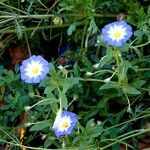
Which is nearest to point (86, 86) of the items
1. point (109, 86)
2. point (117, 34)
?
point (109, 86)

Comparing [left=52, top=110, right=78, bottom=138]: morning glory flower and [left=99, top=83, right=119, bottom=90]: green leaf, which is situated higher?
[left=99, top=83, right=119, bottom=90]: green leaf

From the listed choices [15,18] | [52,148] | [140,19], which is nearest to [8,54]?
[15,18]

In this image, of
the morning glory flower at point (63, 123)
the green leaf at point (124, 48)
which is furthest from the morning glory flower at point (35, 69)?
the green leaf at point (124, 48)

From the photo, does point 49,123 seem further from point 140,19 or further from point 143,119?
point 140,19

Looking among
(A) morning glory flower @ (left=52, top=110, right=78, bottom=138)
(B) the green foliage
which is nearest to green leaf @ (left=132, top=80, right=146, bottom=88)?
(B) the green foliage

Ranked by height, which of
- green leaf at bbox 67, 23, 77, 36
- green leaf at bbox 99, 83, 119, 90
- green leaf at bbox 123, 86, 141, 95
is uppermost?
green leaf at bbox 67, 23, 77, 36

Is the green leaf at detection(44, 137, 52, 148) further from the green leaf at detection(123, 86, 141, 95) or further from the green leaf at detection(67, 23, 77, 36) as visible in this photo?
the green leaf at detection(67, 23, 77, 36)

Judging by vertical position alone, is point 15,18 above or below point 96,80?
above

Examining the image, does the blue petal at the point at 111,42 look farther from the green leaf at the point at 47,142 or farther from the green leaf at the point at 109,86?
the green leaf at the point at 47,142
